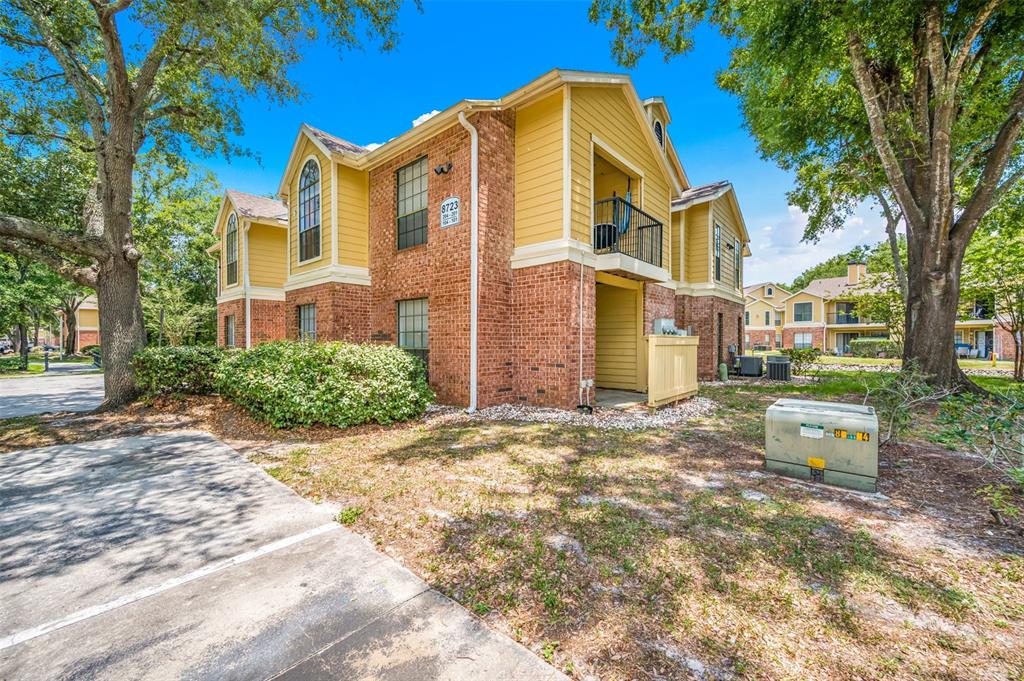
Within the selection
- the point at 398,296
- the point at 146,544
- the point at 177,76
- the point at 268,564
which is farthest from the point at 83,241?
the point at 268,564

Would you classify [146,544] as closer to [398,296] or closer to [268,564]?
[268,564]

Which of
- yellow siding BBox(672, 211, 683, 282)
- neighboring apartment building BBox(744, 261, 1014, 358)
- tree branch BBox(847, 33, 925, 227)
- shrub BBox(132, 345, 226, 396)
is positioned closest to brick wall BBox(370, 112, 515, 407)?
shrub BBox(132, 345, 226, 396)

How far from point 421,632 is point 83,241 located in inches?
421

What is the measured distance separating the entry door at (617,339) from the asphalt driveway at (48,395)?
12.4 m

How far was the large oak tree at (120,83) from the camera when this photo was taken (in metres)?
7.57

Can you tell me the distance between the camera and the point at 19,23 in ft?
26.7

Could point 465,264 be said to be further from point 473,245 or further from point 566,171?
point 566,171

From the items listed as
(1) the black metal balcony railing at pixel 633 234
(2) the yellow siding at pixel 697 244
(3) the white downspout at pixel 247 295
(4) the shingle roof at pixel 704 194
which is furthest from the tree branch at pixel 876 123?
(3) the white downspout at pixel 247 295

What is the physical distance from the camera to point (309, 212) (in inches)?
461

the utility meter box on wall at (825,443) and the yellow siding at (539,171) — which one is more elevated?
the yellow siding at (539,171)

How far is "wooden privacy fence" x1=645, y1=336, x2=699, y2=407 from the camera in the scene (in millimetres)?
8125

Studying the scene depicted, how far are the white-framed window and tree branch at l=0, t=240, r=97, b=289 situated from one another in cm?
5074

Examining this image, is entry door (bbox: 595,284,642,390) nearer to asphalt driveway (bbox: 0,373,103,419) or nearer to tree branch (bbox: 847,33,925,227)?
tree branch (bbox: 847,33,925,227)

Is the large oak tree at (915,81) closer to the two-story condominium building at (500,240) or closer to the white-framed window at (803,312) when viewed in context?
the two-story condominium building at (500,240)
